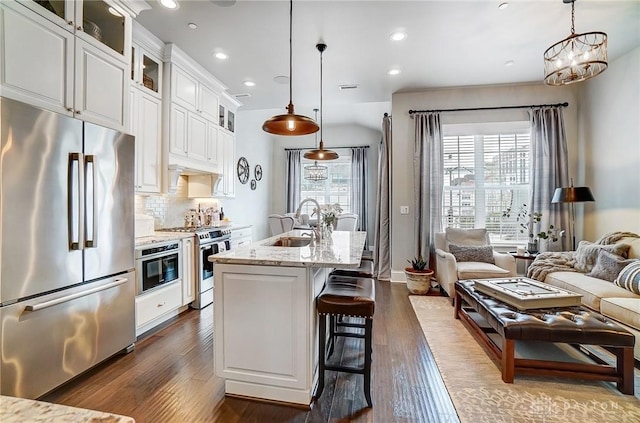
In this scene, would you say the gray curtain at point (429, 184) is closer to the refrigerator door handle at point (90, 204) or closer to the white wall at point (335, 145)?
the white wall at point (335, 145)

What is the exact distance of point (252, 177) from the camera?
23.3ft

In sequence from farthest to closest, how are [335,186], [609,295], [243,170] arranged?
[335,186], [243,170], [609,295]

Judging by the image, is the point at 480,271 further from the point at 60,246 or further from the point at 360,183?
the point at 360,183

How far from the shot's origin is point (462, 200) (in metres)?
4.82

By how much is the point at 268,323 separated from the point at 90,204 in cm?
155

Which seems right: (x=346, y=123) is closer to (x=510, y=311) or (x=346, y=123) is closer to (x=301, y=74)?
(x=301, y=74)

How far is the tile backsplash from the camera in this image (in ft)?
11.7

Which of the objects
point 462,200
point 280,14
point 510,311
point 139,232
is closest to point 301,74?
point 280,14

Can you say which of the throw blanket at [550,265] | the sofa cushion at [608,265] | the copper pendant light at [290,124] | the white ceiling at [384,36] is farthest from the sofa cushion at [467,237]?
the copper pendant light at [290,124]

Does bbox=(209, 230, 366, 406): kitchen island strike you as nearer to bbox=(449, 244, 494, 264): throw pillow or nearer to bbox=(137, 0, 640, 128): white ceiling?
bbox=(137, 0, 640, 128): white ceiling

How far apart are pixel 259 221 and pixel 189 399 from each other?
228 inches

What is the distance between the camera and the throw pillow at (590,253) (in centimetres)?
300

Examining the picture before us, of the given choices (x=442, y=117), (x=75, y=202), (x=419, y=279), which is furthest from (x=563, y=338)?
(x=442, y=117)

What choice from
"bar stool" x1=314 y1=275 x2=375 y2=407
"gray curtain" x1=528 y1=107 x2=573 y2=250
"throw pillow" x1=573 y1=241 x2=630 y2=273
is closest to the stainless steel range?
"bar stool" x1=314 y1=275 x2=375 y2=407
